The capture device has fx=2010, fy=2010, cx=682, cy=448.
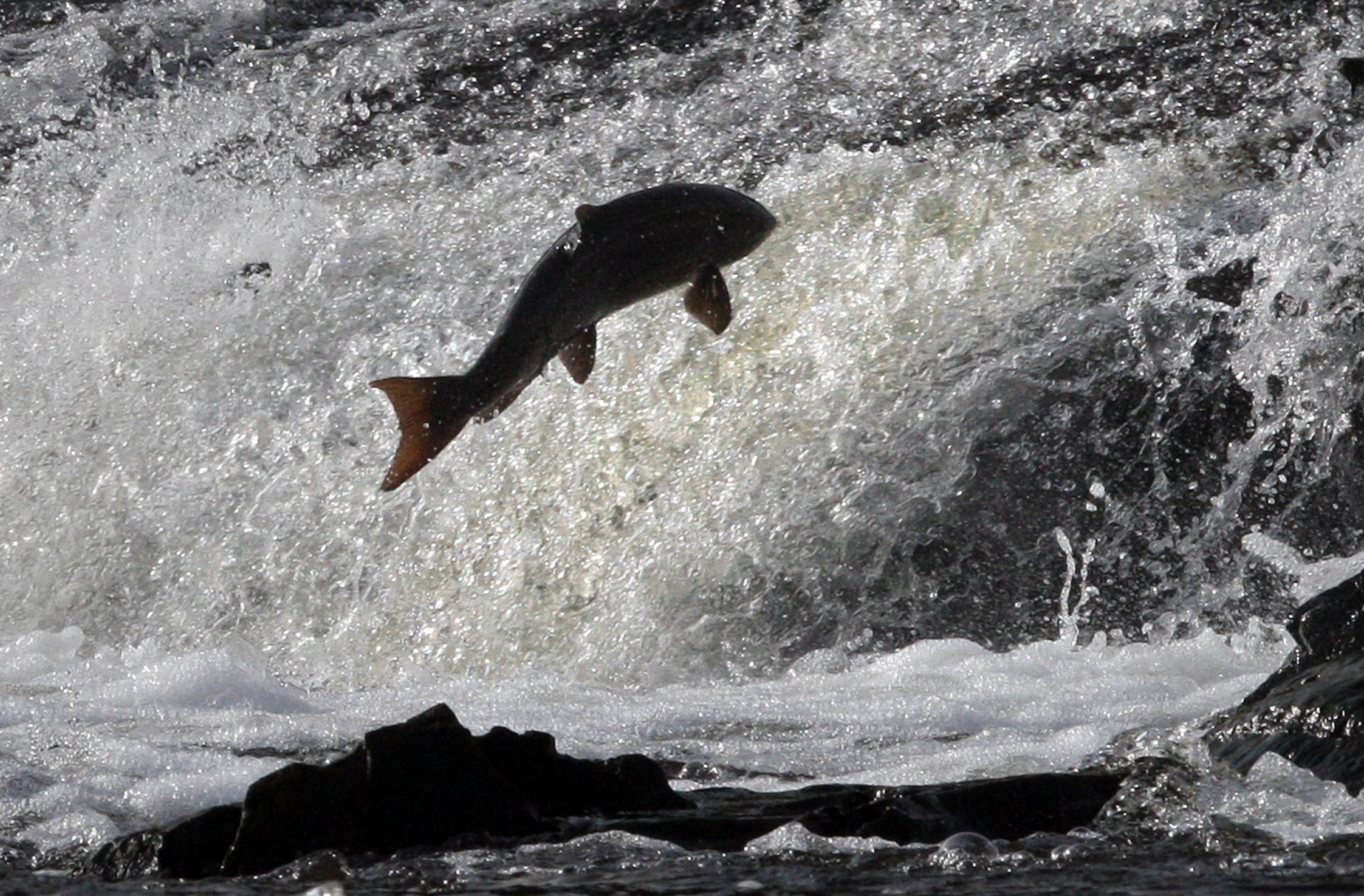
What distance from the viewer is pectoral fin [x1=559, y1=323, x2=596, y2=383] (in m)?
3.43

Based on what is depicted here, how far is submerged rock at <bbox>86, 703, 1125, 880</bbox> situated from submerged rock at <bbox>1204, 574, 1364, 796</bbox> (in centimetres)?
37

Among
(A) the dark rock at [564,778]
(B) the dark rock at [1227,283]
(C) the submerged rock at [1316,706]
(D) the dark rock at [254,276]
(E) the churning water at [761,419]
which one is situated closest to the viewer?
(A) the dark rock at [564,778]

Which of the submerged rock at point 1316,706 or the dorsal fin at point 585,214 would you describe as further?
the dorsal fin at point 585,214

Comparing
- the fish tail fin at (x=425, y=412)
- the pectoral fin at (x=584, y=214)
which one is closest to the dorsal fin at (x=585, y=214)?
the pectoral fin at (x=584, y=214)

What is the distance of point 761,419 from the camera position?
557 centimetres

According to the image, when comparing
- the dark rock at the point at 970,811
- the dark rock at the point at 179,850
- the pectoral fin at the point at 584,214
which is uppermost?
the pectoral fin at the point at 584,214

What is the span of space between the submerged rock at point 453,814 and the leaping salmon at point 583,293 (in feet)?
1.65

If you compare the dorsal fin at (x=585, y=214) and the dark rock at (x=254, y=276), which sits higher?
the dark rock at (x=254, y=276)

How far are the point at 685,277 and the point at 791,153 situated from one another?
3.05 meters

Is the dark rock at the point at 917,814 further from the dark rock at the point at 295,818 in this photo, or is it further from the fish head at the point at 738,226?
the fish head at the point at 738,226

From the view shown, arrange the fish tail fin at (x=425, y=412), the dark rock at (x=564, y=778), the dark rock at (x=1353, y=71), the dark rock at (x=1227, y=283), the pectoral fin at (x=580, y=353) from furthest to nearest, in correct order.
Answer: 1. the dark rock at (x=1353, y=71)
2. the dark rock at (x=1227, y=283)
3. the pectoral fin at (x=580, y=353)
4. the fish tail fin at (x=425, y=412)
5. the dark rock at (x=564, y=778)

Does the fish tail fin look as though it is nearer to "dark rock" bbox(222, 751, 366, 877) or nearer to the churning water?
"dark rock" bbox(222, 751, 366, 877)

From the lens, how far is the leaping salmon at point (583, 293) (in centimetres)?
328

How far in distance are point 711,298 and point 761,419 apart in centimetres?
207
